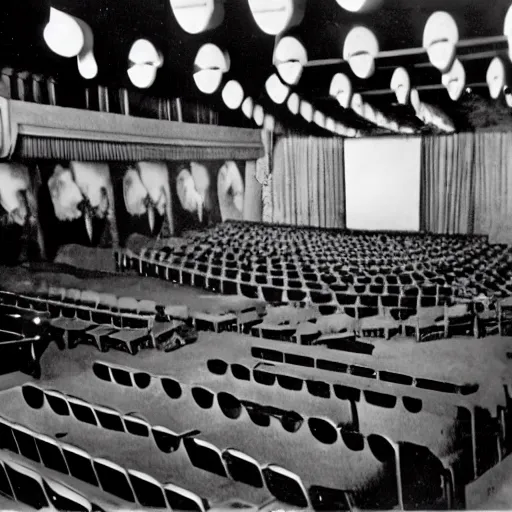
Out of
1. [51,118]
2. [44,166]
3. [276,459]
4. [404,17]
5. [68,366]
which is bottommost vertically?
[276,459]

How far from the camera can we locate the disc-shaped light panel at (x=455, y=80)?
9.27 ft

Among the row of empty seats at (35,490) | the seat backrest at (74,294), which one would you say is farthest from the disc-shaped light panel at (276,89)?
the row of empty seats at (35,490)

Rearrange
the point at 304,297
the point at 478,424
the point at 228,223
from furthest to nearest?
the point at 228,223
the point at 304,297
the point at 478,424

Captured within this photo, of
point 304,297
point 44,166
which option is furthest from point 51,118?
point 304,297

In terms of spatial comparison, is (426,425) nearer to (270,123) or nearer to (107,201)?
(270,123)

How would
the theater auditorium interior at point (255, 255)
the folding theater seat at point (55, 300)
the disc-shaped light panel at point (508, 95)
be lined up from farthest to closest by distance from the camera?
the folding theater seat at point (55, 300)
the disc-shaped light panel at point (508, 95)
the theater auditorium interior at point (255, 255)

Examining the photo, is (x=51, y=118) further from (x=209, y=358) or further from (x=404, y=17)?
(x=404, y=17)

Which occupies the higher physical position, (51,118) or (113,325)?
(51,118)

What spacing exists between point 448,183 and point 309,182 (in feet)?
2.25

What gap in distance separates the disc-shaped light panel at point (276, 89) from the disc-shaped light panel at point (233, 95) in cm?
14

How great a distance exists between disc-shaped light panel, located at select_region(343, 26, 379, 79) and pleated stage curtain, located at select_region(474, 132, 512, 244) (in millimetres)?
623

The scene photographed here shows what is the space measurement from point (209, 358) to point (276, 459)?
684 millimetres

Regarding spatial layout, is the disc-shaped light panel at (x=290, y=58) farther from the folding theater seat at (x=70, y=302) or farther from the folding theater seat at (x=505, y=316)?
the folding theater seat at (x=70, y=302)

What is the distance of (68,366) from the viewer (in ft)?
11.2
